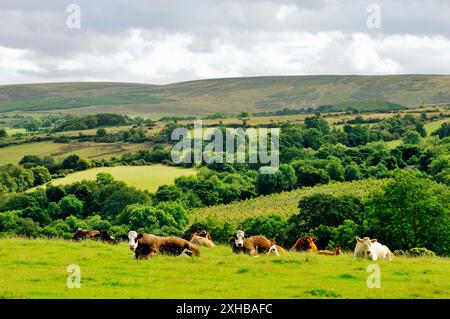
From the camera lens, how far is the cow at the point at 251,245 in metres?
Answer: 24.8

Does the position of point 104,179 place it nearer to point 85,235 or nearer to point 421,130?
point 421,130

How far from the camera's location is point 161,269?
20.2m

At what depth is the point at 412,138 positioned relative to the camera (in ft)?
544

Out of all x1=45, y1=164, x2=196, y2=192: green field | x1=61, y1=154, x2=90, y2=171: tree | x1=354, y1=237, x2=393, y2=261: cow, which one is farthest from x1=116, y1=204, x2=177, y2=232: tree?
x1=354, y1=237, x2=393, y2=261: cow

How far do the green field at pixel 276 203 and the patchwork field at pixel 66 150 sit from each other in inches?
2313

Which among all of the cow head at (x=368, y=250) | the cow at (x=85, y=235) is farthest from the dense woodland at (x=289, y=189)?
the cow head at (x=368, y=250)

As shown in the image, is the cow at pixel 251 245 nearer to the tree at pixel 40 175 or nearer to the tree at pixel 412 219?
the tree at pixel 412 219

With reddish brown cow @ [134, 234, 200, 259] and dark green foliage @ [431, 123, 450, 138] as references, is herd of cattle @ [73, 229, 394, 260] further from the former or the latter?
dark green foliage @ [431, 123, 450, 138]

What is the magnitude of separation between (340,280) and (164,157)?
14079cm

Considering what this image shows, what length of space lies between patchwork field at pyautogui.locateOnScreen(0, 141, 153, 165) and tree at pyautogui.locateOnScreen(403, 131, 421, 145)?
65500 mm

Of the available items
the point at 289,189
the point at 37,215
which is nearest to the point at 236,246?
the point at 37,215

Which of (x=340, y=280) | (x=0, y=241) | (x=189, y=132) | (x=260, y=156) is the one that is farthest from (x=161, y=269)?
(x=189, y=132)

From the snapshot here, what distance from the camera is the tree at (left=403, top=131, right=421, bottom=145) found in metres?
164
